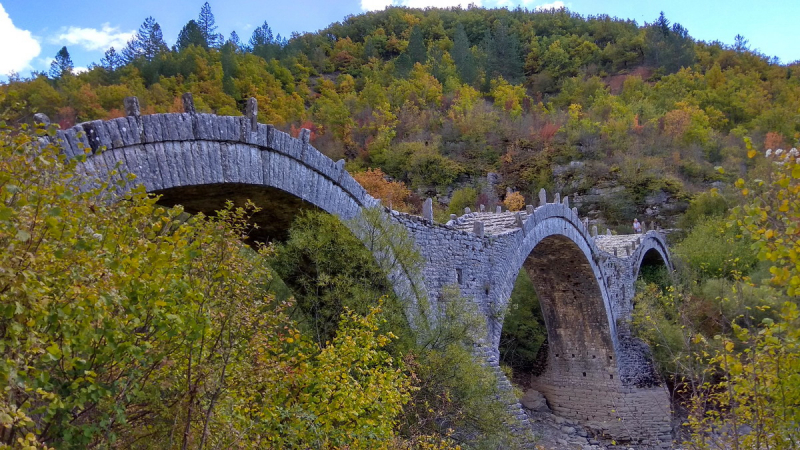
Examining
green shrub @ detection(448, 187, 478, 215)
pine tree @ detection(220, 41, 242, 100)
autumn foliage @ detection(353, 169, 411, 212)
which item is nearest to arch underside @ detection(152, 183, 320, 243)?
autumn foliage @ detection(353, 169, 411, 212)

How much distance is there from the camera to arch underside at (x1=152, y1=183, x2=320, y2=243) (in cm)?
670

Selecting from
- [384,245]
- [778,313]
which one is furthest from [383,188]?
[778,313]

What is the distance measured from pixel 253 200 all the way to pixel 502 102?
48.3 metres

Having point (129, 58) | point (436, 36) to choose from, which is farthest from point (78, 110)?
point (436, 36)

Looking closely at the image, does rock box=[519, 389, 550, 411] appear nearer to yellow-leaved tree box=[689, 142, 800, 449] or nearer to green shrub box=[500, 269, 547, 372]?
green shrub box=[500, 269, 547, 372]

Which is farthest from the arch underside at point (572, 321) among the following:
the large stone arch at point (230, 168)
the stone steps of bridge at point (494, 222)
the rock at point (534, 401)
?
the large stone arch at point (230, 168)

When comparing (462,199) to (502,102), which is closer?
(462,199)

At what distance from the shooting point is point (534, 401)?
2230 centimetres

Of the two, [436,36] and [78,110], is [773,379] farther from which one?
[436,36]

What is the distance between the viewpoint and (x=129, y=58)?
51.8 metres

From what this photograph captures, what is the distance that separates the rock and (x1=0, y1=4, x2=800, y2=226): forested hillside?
1798 cm

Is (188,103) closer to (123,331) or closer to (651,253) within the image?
(123,331)

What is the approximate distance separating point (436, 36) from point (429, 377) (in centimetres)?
8064

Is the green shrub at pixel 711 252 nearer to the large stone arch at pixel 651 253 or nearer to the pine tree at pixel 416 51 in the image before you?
the large stone arch at pixel 651 253
